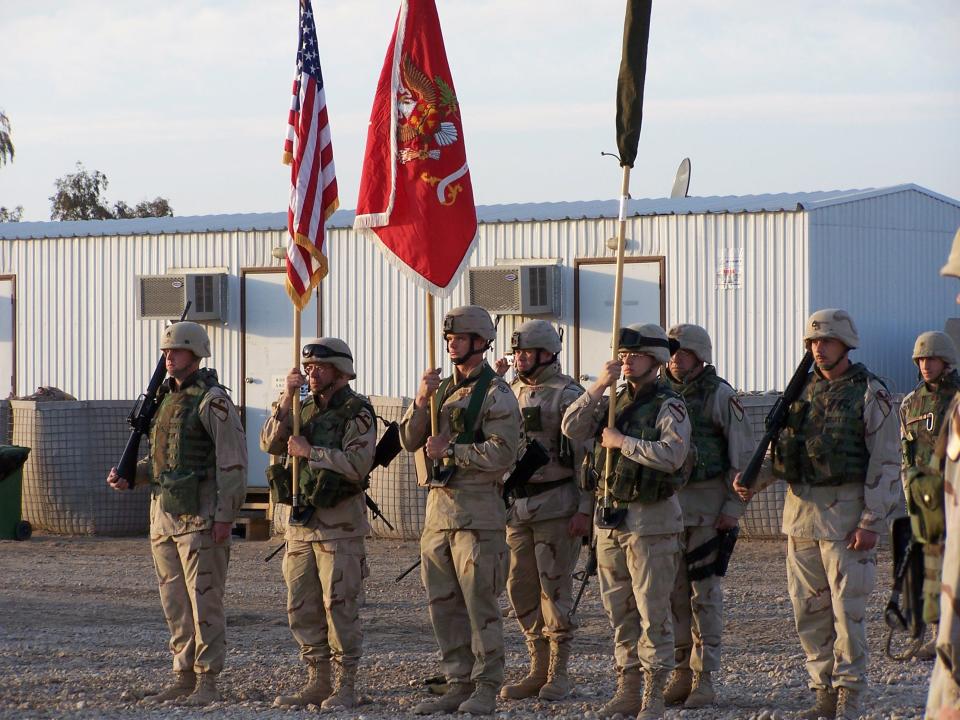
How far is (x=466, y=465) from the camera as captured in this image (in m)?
7.70

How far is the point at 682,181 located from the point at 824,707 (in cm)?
1167

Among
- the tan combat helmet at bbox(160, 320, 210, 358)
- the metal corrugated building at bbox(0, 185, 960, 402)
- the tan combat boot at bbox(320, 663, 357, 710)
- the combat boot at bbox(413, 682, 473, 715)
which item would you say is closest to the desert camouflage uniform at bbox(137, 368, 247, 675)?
the tan combat helmet at bbox(160, 320, 210, 358)

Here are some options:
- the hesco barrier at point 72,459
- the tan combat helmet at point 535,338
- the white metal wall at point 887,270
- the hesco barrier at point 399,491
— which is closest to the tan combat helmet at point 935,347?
the tan combat helmet at point 535,338

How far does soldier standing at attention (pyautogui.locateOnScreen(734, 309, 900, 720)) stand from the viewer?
A: 7.26 metres

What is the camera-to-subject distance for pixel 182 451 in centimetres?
814

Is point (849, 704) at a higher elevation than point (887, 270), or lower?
lower

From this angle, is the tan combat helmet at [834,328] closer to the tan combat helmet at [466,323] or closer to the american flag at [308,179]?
the tan combat helmet at [466,323]

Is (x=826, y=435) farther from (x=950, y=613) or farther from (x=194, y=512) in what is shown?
(x=950, y=613)

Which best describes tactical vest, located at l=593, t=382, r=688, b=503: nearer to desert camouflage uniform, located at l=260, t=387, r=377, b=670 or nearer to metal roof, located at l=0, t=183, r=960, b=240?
desert camouflage uniform, located at l=260, t=387, r=377, b=670

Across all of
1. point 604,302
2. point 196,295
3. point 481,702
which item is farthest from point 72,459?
point 481,702

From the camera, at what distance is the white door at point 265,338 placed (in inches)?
653

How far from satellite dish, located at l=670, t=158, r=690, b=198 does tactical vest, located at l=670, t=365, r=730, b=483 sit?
1024 centimetres

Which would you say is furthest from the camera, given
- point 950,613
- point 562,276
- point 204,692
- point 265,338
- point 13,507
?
point 265,338

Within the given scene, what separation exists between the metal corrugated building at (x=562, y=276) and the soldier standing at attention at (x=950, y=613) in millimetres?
10917
